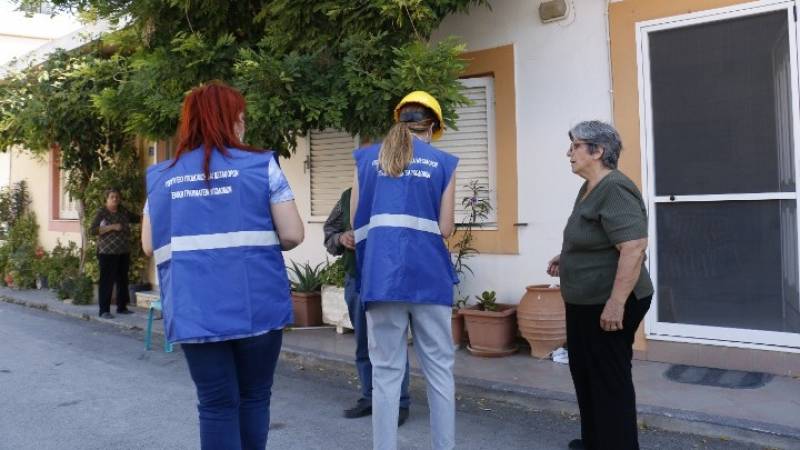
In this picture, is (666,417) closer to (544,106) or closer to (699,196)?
(699,196)

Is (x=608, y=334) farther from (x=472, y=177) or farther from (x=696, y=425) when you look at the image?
(x=472, y=177)

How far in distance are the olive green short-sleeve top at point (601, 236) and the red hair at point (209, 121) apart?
1.64 m

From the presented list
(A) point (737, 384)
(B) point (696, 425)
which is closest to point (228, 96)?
(B) point (696, 425)

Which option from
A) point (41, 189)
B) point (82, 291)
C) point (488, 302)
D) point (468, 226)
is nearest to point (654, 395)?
point (488, 302)

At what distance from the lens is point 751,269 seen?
17.1ft

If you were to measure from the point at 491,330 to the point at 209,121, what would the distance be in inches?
153

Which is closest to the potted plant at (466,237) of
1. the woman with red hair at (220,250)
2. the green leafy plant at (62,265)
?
the woman with red hair at (220,250)

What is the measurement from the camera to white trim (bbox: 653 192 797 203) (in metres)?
5.01

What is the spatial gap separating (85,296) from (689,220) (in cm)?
861

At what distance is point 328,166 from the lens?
822cm

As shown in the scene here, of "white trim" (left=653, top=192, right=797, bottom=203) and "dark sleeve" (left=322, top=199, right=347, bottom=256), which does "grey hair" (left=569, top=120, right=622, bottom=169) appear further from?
"white trim" (left=653, top=192, right=797, bottom=203)

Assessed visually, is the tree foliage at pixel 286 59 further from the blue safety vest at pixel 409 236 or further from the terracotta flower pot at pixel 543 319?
the blue safety vest at pixel 409 236

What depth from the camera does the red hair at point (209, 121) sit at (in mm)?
2625

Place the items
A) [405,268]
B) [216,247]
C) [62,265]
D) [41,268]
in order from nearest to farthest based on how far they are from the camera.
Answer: [216,247] → [405,268] → [62,265] → [41,268]
